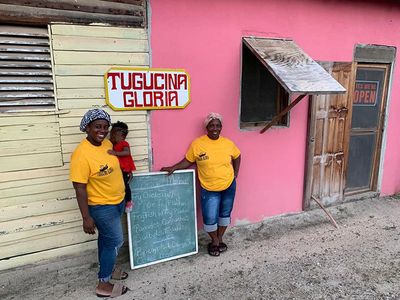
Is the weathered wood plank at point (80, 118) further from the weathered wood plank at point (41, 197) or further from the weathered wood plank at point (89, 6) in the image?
the weathered wood plank at point (89, 6)

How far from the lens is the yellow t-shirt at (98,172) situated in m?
2.37

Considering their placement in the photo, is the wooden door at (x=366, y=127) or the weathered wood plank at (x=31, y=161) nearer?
the weathered wood plank at (x=31, y=161)

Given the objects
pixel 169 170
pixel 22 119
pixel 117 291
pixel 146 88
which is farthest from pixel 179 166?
pixel 22 119

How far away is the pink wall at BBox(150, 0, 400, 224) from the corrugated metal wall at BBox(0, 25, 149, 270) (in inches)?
14.2

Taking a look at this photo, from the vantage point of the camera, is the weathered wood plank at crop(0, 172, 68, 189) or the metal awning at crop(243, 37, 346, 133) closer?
the weathered wood plank at crop(0, 172, 68, 189)

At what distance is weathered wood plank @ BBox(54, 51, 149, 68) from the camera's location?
2.78m

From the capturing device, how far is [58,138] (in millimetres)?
2898

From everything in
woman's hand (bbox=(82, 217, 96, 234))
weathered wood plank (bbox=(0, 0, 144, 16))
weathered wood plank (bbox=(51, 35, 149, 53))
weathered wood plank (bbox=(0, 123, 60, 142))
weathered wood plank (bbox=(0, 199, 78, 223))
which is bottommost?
weathered wood plank (bbox=(0, 199, 78, 223))

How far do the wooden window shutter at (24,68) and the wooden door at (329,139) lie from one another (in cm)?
323

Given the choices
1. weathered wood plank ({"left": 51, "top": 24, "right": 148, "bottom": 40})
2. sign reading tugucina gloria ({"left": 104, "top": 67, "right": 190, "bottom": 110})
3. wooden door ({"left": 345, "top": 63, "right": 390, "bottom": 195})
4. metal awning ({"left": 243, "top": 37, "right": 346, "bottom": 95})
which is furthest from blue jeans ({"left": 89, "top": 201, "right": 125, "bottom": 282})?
wooden door ({"left": 345, "top": 63, "right": 390, "bottom": 195})

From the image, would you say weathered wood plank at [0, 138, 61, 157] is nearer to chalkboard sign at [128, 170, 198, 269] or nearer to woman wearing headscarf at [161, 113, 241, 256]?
chalkboard sign at [128, 170, 198, 269]

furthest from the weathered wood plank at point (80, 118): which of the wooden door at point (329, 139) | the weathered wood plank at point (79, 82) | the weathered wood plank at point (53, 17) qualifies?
the wooden door at point (329, 139)

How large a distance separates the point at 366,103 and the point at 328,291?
10.1 feet

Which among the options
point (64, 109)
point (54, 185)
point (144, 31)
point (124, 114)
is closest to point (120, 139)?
point (124, 114)
